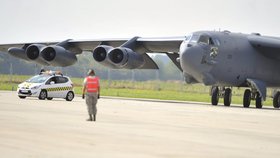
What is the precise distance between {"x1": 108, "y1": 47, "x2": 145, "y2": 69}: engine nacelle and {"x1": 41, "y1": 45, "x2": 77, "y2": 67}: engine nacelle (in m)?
4.03

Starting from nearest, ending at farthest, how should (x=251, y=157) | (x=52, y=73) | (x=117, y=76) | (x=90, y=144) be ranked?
(x=251, y=157), (x=90, y=144), (x=52, y=73), (x=117, y=76)

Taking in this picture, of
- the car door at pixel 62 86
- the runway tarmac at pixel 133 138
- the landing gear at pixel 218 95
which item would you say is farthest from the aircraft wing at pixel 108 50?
the runway tarmac at pixel 133 138

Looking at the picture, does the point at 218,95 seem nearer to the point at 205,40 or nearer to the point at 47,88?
the point at 205,40

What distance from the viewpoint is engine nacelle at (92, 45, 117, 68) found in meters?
41.6

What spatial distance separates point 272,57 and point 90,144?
85.6 ft

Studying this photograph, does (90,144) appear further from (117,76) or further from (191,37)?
(117,76)

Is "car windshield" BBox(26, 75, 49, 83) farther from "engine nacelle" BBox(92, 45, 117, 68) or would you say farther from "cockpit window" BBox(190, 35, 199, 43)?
"cockpit window" BBox(190, 35, 199, 43)

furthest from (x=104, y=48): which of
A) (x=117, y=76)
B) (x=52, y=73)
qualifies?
(x=117, y=76)

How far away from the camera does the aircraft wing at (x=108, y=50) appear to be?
135 ft

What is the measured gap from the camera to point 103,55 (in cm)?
4259

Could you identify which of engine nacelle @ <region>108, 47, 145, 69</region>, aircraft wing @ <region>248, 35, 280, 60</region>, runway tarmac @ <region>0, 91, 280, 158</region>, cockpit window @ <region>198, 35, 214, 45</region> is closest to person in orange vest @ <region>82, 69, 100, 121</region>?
runway tarmac @ <region>0, 91, 280, 158</region>

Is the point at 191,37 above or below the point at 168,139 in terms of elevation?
above

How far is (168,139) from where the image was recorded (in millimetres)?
14922

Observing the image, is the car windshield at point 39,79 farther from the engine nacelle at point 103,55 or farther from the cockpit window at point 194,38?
the cockpit window at point 194,38
